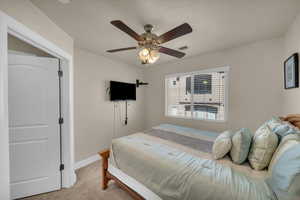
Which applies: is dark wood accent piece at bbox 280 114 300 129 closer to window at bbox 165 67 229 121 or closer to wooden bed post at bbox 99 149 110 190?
window at bbox 165 67 229 121

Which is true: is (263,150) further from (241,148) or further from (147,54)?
(147,54)

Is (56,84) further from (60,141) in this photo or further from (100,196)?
(100,196)

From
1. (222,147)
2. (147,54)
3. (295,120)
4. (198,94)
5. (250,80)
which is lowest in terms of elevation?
(222,147)

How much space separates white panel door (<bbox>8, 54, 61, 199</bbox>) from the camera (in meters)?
1.64

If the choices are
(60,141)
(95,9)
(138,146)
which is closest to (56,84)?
(60,141)

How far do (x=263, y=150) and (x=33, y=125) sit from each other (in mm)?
2779

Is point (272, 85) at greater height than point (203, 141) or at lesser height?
greater

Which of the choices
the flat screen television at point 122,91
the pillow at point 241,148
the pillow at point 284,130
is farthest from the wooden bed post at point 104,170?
the pillow at point 284,130

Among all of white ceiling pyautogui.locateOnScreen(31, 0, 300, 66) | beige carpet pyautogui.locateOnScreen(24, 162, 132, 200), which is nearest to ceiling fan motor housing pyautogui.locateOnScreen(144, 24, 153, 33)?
white ceiling pyautogui.locateOnScreen(31, 0, 300, 66)

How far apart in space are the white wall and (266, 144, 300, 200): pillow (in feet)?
6.43

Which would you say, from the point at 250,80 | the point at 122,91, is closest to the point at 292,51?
the point at 250,80

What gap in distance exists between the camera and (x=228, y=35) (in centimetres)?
205

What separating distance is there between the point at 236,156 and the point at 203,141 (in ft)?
2.46

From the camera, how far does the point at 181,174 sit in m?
1.18
